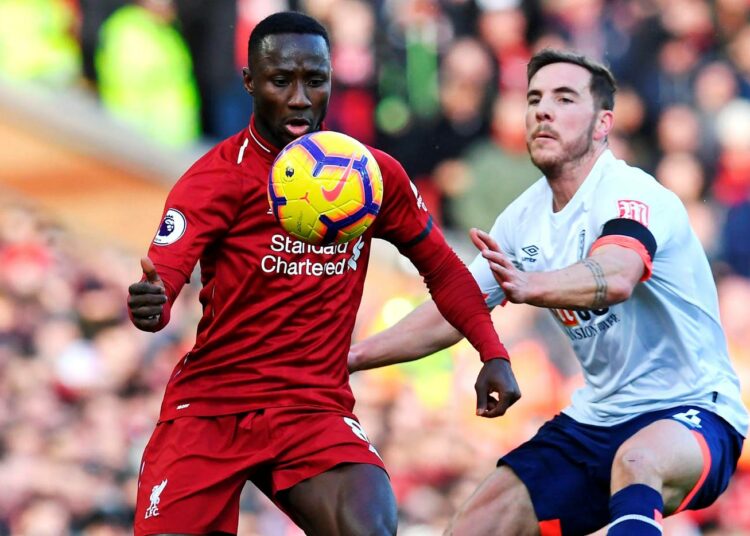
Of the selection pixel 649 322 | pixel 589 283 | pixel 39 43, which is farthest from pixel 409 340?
pixel 39 43

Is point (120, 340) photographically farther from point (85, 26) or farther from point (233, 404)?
point (233, 404)

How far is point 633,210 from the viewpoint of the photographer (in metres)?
5.21

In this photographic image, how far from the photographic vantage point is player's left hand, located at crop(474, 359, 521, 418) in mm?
4965

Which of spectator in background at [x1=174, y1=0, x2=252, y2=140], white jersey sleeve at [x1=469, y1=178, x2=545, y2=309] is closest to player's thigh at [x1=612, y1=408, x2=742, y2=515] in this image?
white jersey sleeve at [x1=469, y1=178, x2=545, y2=309]

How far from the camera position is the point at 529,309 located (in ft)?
34.5

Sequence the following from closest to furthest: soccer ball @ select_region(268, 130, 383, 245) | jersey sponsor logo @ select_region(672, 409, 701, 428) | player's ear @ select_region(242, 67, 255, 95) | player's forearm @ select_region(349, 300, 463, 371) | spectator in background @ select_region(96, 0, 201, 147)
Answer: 1. soccer ball @ select_region(268, 130, 383, 245)
2. player's ear @ select_region(242, 67, 255, 95)
3. jersey sponsor logo @ select_region(672, 409, 701, 428)
4. player's forearm @ select_region(349, 300, 463, 371)
5. spectator in background @ select_region(96, 0, 201, 147)

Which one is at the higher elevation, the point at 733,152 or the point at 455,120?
the point at 455,120

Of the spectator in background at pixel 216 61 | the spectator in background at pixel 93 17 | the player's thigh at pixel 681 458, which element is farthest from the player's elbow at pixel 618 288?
the spectator in background at pixel 93 17

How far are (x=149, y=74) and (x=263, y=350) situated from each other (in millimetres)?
5964

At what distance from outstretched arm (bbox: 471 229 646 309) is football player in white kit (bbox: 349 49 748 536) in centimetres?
2

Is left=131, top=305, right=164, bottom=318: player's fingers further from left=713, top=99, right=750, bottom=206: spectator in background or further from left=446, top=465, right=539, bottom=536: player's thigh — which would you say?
left=713, top=99, right=750, bottom=206: spectator in background

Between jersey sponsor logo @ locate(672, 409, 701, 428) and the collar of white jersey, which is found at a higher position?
the collar of white jersey

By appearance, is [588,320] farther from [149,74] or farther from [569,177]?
[149,74]

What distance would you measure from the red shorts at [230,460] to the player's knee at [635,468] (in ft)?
2.80
